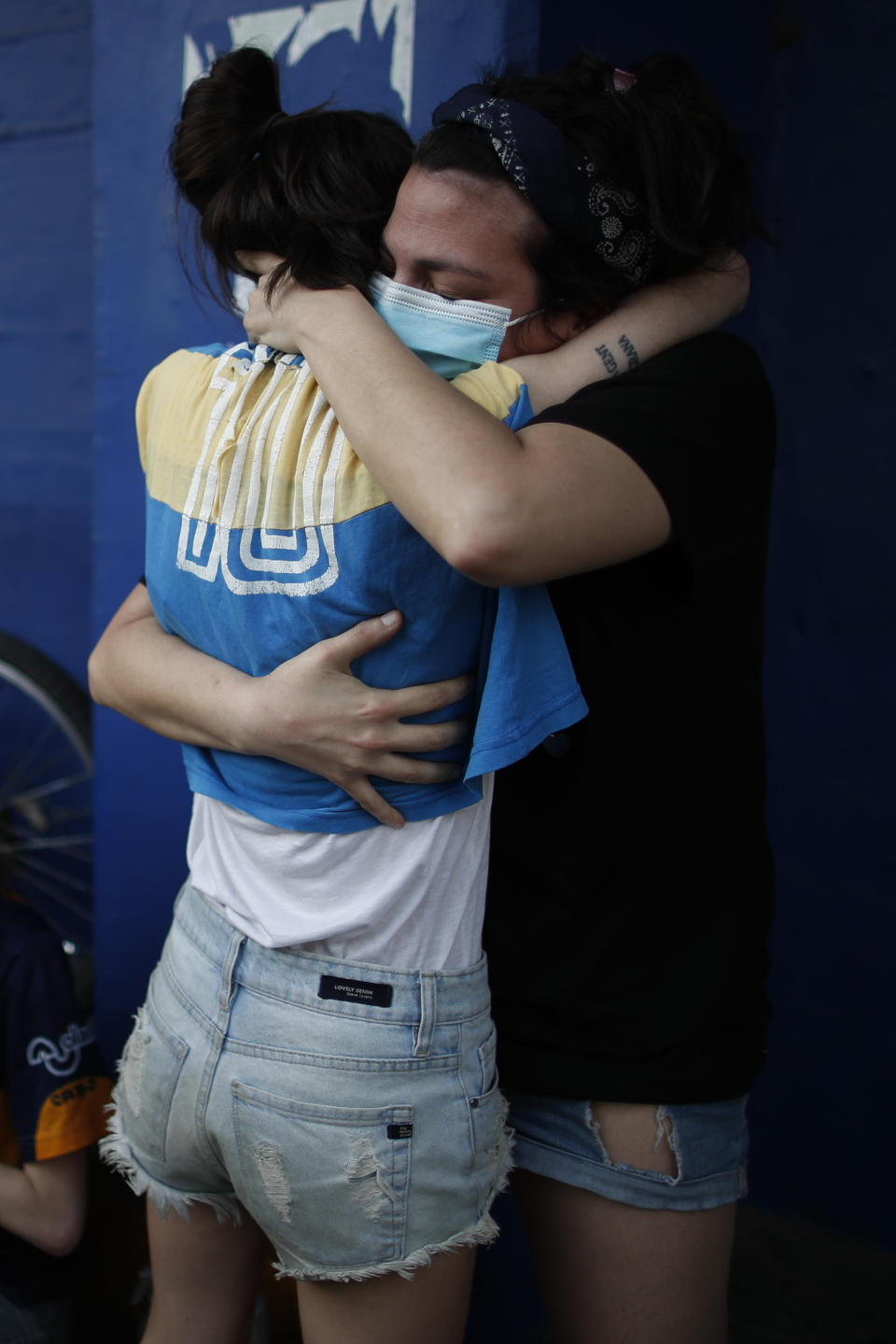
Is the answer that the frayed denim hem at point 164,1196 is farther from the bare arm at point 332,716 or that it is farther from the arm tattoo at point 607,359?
the arm tattoo at point 607,359

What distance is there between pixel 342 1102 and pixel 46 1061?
100 cm

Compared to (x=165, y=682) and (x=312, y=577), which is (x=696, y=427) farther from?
(x=165, y=682)

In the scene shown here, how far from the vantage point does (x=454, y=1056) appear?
107 cm

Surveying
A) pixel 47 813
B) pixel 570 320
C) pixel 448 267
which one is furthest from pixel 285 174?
pixel 47 813

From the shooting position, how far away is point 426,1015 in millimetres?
1056

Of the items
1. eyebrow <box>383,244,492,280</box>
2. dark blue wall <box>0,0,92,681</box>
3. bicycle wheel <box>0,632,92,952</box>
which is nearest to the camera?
eyebrow <box>383,244,492,280</box>

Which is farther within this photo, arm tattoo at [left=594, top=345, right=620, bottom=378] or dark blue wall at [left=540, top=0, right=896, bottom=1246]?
dark blue wall at [left=540, top=0, right=896, bottom=1246]

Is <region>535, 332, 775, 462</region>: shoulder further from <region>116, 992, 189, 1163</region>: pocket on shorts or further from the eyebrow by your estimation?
<region>116, 992, 189, 1163</region>: pocket on shorts

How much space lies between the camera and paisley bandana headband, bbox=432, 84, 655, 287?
1.09 m

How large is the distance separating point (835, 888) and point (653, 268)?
1554 mm

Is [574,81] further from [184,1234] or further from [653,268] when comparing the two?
[184,1234]

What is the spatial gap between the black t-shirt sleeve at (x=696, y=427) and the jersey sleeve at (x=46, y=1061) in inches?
51.8

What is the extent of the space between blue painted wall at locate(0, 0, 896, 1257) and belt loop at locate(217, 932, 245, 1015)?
1.21 m

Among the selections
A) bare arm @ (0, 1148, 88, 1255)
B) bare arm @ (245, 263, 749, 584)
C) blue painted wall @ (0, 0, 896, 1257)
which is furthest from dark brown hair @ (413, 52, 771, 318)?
bare arm @ (0, 1148, 88, 1255)
